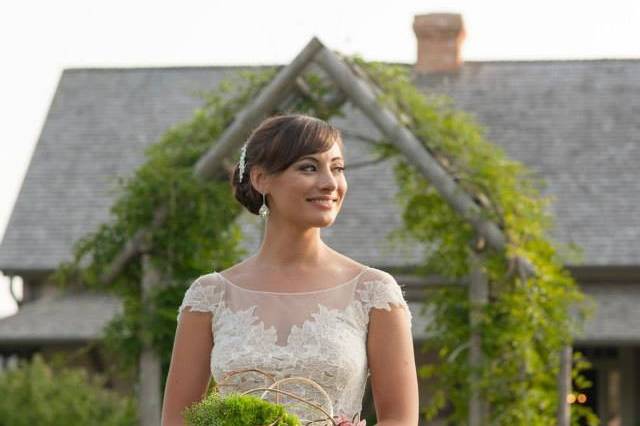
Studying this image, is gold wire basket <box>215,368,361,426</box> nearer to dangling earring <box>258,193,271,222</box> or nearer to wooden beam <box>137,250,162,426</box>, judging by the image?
dangling earring <box>258,193,271,222</box>

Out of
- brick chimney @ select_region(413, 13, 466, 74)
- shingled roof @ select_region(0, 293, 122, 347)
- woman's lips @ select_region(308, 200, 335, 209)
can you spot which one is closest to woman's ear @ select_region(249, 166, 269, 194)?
woman's lips @ select_region(308, 200, 335, 209)

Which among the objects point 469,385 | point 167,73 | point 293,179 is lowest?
point 469,385

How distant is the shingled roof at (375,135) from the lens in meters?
20.1

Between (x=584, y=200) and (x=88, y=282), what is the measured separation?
9547 mm

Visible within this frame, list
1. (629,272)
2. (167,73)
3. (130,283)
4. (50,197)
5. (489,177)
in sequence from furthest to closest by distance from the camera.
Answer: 1. (167,73)
2. (50,197)
3. (629,272)
4. (130,283)
5. (489,177)

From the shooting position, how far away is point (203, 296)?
14.1 feet

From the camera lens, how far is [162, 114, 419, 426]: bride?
13.3 feet

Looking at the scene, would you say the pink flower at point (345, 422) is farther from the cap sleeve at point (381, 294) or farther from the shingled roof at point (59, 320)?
the shingled roof at point (59, 320)

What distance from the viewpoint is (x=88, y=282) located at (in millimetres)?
12203

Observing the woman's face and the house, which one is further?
the house

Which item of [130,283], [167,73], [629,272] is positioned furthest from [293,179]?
[167,73]

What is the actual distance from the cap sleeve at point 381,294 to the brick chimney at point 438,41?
58.9 ft

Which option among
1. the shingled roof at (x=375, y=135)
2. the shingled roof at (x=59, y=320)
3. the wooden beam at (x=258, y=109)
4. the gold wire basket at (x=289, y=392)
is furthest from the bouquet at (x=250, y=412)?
the shingled roof at (x=375, y=135)

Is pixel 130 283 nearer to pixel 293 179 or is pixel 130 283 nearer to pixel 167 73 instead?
pixel 293 179
